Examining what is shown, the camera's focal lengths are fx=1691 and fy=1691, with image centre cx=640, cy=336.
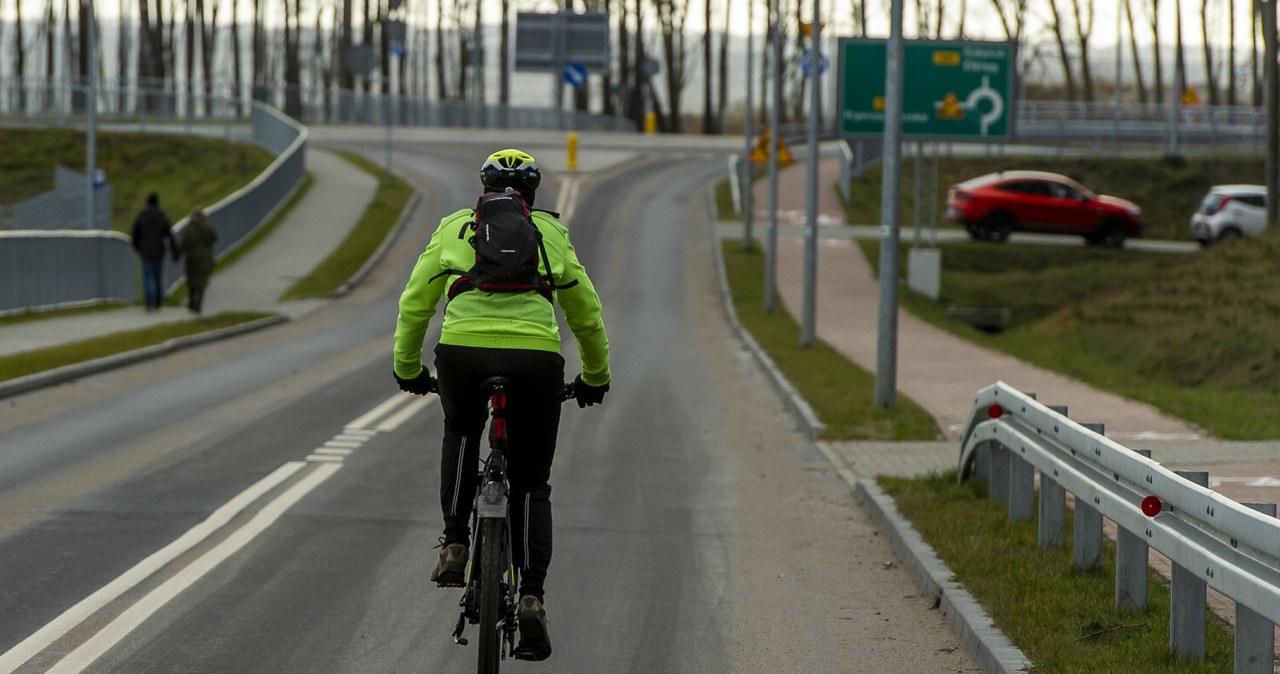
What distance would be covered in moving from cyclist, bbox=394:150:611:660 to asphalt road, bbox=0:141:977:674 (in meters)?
0.75

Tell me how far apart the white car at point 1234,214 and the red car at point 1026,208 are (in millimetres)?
2202

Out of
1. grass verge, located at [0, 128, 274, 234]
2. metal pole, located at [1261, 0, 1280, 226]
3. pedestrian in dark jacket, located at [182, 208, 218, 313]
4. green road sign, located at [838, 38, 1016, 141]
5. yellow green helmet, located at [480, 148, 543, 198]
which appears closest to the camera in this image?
yellow green helmet, located at [480, 148, 543, 198]

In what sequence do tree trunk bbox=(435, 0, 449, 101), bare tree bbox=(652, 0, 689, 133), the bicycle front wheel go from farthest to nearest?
tree trunk bbox=(435, 0, 449, 101) → bare tree bbox=(652, 0, 689, 133) → the bicycle front wheel

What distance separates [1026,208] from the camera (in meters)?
41.8

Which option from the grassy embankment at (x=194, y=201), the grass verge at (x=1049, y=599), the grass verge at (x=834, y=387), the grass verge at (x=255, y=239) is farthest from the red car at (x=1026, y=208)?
the grass verge at (x=1049, y=599)

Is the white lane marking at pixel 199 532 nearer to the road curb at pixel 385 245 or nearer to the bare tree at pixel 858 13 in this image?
the road curb at pixel 385 245

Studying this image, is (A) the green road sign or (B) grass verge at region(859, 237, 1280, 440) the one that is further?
(A) the green road sign

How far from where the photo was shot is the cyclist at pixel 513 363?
17.5ft

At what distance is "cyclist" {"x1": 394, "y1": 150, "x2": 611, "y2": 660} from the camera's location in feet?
17.5

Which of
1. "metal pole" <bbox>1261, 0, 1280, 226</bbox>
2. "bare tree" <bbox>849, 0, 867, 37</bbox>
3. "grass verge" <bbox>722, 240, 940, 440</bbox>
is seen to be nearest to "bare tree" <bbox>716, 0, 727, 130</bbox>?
"bare tree" <bbox>849, 0, 867, 37</bbox>

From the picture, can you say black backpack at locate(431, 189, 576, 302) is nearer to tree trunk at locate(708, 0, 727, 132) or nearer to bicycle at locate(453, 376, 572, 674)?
bicycle at locate(453, 376, 572, 674)

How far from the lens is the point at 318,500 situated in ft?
32.1

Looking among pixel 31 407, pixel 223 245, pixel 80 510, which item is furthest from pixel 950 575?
pixel 223 245

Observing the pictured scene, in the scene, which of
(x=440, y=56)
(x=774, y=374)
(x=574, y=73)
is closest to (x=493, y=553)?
(x=774, y=374)
